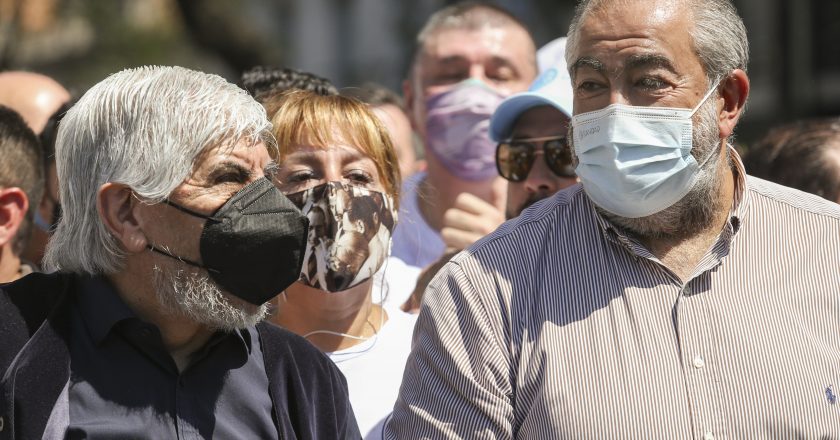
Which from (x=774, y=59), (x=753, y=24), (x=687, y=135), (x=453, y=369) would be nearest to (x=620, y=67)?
(x=687, y=135)

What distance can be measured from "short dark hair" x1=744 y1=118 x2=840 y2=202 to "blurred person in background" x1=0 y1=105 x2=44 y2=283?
2.92 meters

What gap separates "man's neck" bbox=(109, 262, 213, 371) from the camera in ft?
10.9

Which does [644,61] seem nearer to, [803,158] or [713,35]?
[713,35]

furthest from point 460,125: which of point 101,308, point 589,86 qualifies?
point 101,308

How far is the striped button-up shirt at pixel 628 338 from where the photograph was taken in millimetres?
3195

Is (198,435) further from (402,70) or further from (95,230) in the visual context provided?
(402,70)

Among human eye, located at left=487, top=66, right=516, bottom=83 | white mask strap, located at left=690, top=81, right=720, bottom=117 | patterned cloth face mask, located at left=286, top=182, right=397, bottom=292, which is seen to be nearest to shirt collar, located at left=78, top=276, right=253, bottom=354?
patterned cloth face mask, located at left=286, top=182, right=397, bottom=292

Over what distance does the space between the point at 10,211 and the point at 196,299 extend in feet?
4.73

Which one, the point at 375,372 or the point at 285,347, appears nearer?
the point at 285,347

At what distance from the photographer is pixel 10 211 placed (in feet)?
14.5

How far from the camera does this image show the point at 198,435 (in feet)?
10.4

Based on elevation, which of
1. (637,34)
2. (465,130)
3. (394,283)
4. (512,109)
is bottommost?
(394,283)

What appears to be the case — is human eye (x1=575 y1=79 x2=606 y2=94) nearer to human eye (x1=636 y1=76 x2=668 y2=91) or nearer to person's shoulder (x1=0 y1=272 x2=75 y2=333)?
human eye (x1=636 y1=76 x2=668 y2=91)

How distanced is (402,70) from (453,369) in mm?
18697
